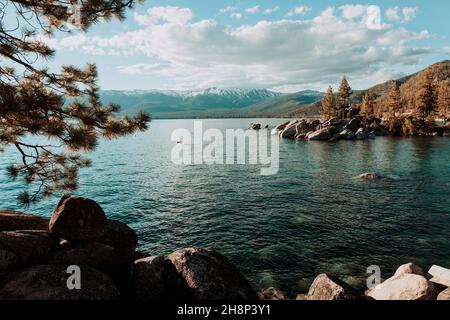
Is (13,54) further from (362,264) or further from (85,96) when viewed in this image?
(362,264)

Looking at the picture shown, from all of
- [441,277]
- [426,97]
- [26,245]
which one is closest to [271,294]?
[441,277]

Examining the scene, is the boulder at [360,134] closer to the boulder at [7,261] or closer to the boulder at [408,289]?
the boulder at [408,289]

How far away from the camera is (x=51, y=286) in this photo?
973cm

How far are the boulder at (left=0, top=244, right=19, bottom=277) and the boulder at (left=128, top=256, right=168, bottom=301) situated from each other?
4038mm

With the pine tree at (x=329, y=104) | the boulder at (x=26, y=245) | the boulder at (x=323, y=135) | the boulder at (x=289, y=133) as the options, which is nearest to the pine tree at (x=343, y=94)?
the pine tree at (x=329, y=104)

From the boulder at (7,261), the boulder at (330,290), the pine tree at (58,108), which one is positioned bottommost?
the boulder at (330,290)

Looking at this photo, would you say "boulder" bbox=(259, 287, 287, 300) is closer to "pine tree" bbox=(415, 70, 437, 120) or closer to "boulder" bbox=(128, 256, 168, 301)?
"boulder" bbox=(128, 256, 168, 301)

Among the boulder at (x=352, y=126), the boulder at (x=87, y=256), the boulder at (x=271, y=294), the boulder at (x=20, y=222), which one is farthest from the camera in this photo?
the boulder at (x=352, y=126)

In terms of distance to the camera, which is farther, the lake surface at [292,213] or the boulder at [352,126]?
the boulder at [352,126]

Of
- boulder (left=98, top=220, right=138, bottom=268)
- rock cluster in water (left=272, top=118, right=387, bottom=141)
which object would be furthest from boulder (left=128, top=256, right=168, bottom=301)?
rock cluster in water (left=272, top=118, right=387, bottom=141)

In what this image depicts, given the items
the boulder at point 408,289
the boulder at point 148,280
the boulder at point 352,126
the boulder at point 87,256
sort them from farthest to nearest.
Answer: the boulder at point 352,126 < the boulder at point 408,289 < the boulder at point 87,256 < the boulder at point 148,280

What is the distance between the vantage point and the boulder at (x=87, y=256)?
11781mm
